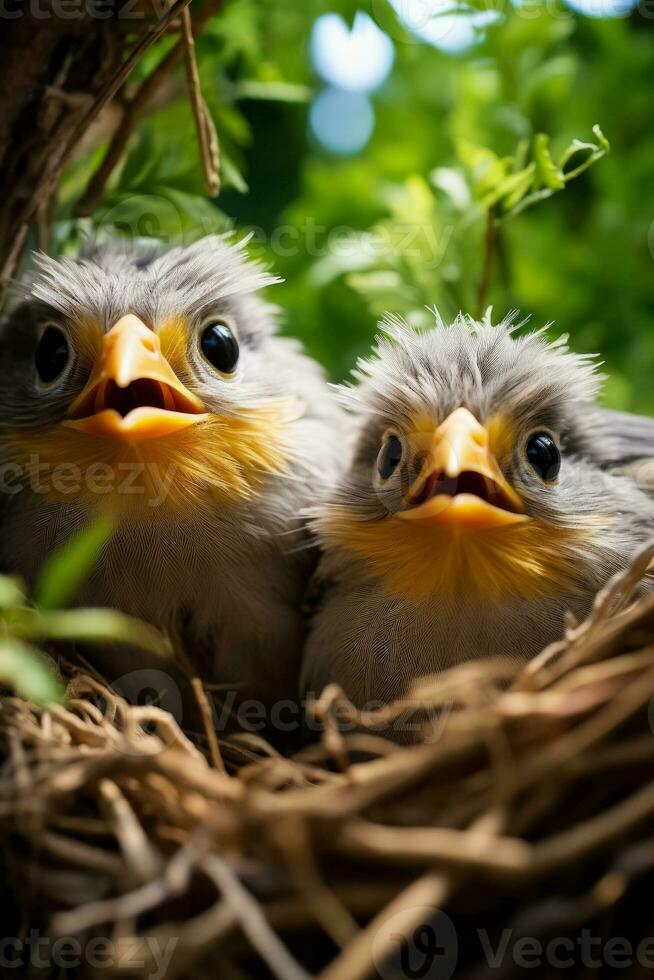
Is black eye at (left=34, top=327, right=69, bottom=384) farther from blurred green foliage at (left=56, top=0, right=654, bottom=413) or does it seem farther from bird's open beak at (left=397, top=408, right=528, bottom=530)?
bird's open beak at (left=397, top=408, right=528, bottom=530)

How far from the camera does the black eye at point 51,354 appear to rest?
1783 mm

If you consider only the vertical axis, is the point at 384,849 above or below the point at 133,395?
below

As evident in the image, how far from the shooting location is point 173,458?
1.65 meters

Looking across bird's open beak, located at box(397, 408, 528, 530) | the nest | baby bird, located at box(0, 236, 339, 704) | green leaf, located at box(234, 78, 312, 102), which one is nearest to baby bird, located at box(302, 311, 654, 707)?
bird's open beak, located at box(397, 408, 528, 530)

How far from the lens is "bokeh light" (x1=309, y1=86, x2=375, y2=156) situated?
2775 mm

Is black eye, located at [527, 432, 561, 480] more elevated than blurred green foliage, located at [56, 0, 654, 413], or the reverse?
blurred green foliage, located at [56, 0, 654, 413]

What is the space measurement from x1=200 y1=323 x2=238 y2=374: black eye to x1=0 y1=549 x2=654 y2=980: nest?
871 mm

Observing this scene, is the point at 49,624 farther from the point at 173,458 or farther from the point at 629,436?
the point at 629,436

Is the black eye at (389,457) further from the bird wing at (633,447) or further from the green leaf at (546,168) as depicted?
the green leaf at (546,168)

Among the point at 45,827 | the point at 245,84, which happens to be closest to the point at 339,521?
the point at 45,827

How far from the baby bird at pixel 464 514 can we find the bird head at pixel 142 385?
225 mm

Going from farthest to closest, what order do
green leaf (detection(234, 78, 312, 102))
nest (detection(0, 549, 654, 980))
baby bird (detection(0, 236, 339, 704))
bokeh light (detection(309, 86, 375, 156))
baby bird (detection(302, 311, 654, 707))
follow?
bokeh light (detection(309, 86, 375, 156)) → green leaf (detection(234, 78, 312, 102)) → baby bird (detection(0, 236, 339, 704)) → baby bird (detection(302, 311, 654, 707)) → nest (detection(0, 549, 654, 980))

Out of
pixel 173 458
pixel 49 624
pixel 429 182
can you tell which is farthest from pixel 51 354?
pixel 429 182

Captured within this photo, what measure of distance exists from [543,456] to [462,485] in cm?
24
